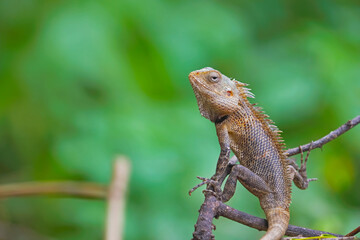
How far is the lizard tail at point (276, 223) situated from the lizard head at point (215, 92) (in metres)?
0.67

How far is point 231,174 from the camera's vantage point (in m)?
2.41

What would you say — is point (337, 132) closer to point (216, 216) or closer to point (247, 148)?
point (247, 148)

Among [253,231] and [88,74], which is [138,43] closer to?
[88,74]

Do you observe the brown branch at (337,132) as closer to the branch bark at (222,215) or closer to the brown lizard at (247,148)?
the branch bark at (222,215)

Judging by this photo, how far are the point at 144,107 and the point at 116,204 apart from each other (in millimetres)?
2280

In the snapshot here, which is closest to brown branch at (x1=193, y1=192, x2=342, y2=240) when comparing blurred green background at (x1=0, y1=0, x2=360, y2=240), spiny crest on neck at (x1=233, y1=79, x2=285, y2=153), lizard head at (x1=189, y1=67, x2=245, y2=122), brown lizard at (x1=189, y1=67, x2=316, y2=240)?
brown lizard at (x1=189, y1=67, x2=316, y2=240)

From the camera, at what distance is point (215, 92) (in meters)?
2.77

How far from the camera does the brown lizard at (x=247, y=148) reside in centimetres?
240

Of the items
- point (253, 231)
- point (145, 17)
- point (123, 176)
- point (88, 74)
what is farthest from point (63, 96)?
point (123, 176)

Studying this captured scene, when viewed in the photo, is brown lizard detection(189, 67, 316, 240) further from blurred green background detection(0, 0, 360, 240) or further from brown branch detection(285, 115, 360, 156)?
blurred green background detection(0, 0, 360, 240)

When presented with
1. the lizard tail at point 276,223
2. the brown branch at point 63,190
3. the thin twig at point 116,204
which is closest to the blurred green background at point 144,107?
the brown branch at point 63,190

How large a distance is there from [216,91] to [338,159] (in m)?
2.00

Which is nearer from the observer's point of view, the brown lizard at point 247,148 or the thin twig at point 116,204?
the thin twig at point 116,204

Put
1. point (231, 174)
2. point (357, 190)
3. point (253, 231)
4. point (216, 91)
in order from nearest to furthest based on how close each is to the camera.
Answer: point (231, 174) < point (216, 91) < point (253, 231) < point (357, 190)
